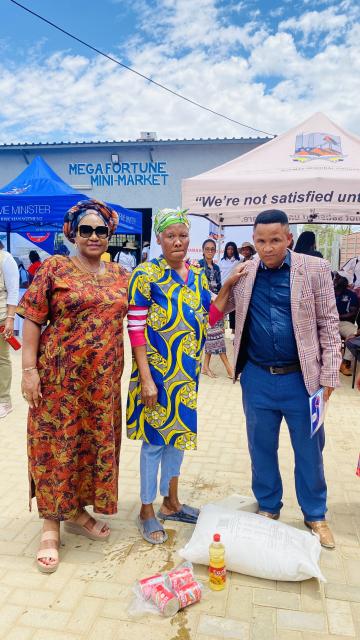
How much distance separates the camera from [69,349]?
2238mm

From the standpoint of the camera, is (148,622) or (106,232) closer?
(148,622)

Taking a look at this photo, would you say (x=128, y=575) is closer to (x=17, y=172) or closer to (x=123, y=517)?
(x=123, y=517)

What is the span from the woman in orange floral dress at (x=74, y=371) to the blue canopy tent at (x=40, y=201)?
18.3 feet

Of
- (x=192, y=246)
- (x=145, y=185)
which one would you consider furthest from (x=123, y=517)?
(x=145, y=185)

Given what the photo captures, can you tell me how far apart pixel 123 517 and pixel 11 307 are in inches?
102

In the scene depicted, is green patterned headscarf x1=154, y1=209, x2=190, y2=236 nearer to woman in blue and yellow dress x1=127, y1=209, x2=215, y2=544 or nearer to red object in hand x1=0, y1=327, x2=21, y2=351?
woman in blue and yellow dress x1=127, y1=209, x2=215, y2=544

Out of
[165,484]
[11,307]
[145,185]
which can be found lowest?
[165,484]

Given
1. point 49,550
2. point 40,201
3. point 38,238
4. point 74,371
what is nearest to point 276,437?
point 74,371

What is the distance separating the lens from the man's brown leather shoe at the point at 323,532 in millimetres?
2537

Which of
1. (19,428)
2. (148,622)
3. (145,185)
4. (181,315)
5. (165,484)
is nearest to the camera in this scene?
(148,622)

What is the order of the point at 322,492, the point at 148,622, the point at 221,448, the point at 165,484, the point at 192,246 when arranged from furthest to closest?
the point at 192,246 → the point at 221,448 → the point at 165,484 → the point at 322,492 → the point at 148,622

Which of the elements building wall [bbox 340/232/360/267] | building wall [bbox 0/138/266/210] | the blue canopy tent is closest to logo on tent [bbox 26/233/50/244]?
the blue canopy tent

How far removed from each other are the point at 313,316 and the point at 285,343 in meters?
0.20

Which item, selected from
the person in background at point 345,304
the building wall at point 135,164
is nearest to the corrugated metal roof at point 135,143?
the building wall at point 135,164
